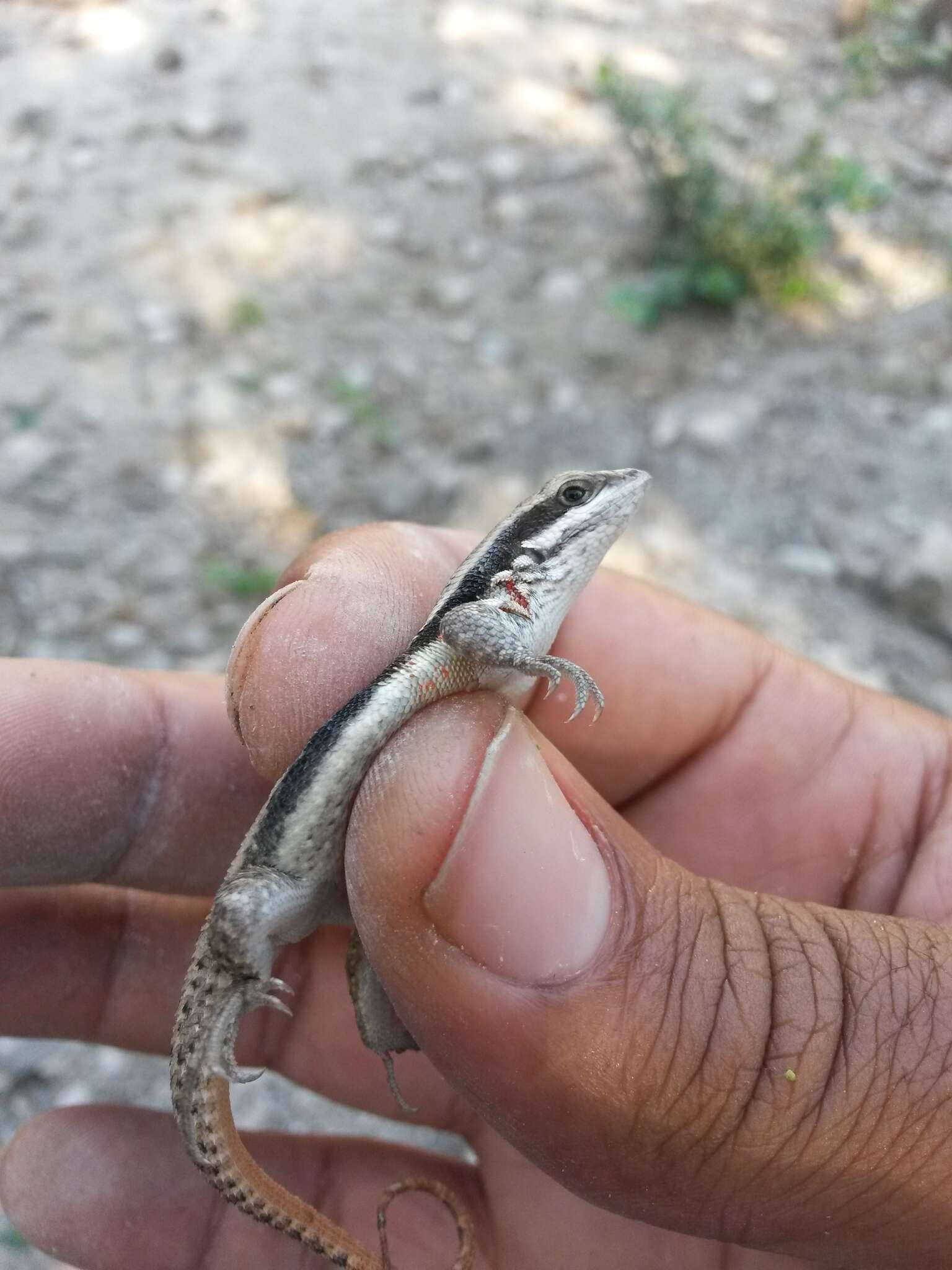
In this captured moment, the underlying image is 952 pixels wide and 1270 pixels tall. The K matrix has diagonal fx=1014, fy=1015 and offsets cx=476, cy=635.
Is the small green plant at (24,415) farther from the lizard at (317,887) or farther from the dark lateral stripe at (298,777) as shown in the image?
the dark lateral stripe at (298,777)

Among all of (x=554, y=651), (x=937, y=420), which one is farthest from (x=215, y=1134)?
(x=937, y=420)

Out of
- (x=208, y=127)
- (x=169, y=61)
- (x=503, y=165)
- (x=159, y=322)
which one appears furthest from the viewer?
(x=169, y=61)

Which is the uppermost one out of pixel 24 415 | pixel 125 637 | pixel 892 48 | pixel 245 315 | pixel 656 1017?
pixel 892 48

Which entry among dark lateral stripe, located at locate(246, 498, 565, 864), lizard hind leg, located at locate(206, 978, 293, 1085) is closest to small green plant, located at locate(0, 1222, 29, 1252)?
lizard hind leg, located at locate(206, 978, 293, 1085)

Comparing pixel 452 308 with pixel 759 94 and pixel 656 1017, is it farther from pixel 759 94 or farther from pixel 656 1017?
pixel 656 1017

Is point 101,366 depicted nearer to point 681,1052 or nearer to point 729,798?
point 729,798

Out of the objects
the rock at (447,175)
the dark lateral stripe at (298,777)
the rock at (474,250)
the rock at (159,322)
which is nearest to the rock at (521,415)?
the rock at (474,250)
